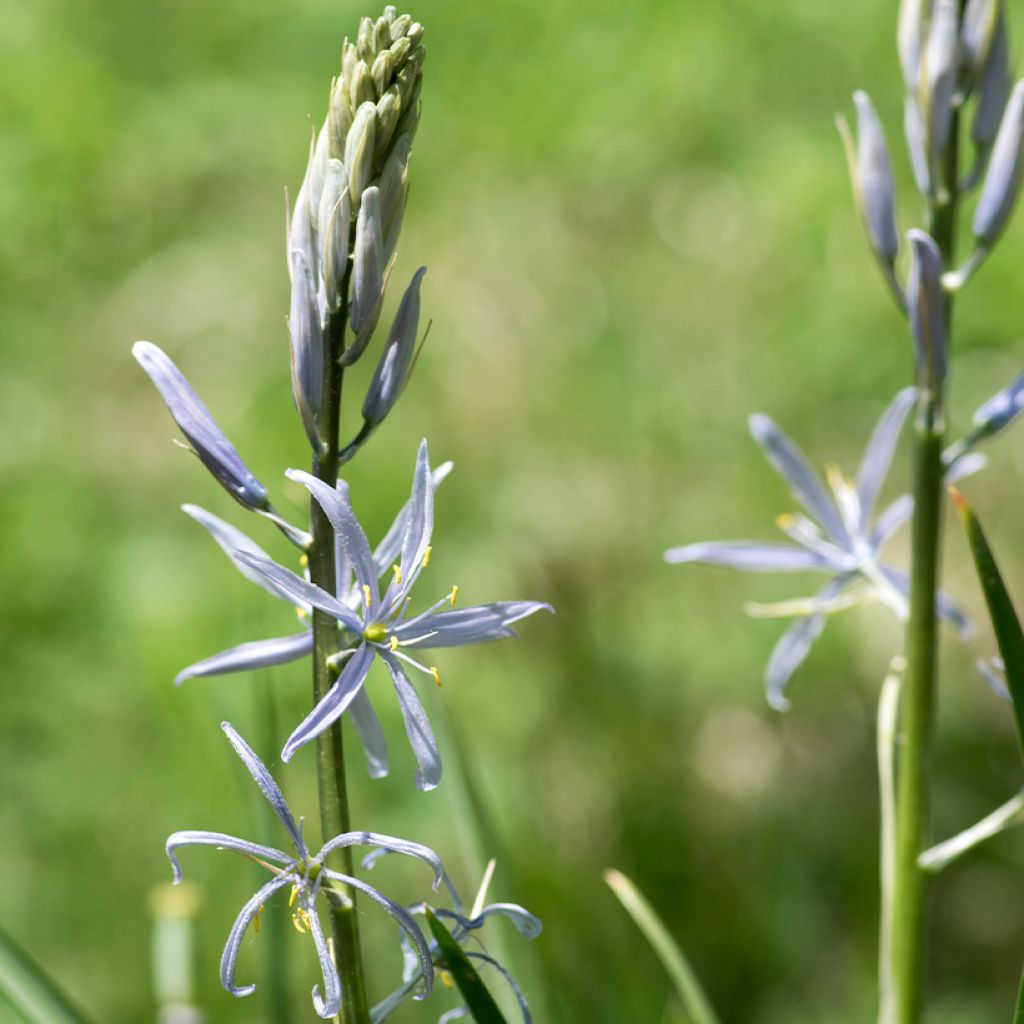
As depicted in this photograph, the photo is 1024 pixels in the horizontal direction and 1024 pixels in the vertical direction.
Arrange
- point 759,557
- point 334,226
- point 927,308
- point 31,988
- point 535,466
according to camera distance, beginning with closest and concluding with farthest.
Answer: point 334,226 → point 31,988 → point 927,308 → point 759,557 → point 535,466

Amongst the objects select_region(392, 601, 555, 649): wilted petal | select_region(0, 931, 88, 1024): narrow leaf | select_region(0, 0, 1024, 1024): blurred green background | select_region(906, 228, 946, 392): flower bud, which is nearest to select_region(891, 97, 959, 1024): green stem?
select_region(906, 228, 946, 392): flower bud

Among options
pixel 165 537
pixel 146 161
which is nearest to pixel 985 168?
pixel 165 537

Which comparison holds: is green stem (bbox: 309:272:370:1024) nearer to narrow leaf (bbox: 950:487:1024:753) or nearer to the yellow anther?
the yellow anther

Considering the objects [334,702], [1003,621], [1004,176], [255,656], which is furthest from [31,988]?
[1004,176]

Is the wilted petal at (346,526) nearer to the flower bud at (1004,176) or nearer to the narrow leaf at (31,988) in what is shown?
the narrow leaf at (31,988)

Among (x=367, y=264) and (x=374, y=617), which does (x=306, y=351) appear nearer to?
(x=367, y=264)

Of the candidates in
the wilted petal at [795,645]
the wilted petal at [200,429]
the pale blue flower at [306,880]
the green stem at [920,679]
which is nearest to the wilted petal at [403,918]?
the pale blue flower at [306,880]

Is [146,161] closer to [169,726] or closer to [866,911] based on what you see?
[169,726]
